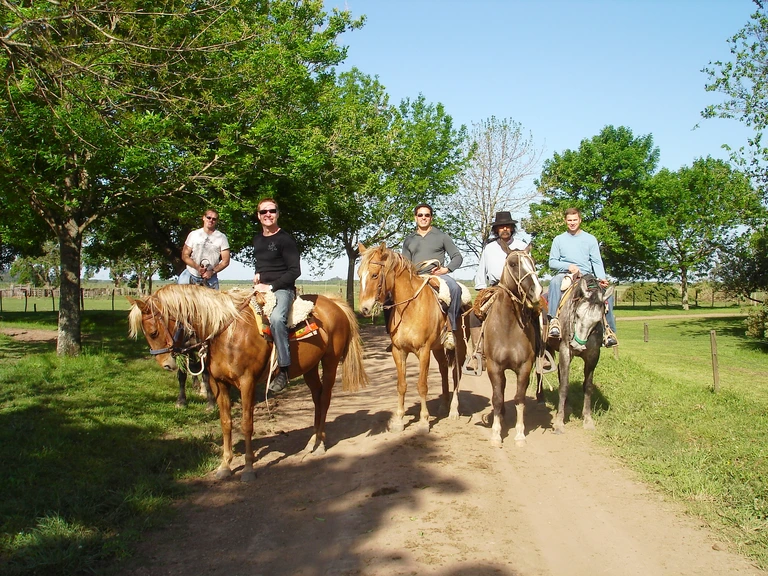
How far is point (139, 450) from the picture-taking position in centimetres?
757

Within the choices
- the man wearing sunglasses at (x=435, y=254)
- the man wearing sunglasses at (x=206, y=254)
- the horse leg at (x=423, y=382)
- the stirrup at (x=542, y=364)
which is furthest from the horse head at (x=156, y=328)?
the stirrup at (x=542, y=364)

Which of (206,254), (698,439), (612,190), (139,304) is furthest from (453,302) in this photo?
(612,190)

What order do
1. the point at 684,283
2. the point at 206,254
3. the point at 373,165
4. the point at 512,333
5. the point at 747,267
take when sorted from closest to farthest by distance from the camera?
1. the point at 512,333
2. the point at 206,254
3. the point at 373,165
4. the point at 747,267
5. the point at 684,283

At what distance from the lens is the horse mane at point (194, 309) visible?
6547 millimetres

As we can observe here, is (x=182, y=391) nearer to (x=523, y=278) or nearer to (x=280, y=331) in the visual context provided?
(x=280, y=331)

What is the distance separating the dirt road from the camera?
4.61 m

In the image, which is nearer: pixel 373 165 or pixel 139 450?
pixel 139 450

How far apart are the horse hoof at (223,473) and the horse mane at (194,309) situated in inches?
62.0

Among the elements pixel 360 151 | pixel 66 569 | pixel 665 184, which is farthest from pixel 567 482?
pixel 665 184

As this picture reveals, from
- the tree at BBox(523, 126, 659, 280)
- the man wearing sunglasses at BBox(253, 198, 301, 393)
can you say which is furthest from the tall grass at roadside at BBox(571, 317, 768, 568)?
the tree at BBox(523, 126, 659, 280)

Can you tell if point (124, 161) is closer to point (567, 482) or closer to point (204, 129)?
point (204, 129)

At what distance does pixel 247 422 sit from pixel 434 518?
2.72m

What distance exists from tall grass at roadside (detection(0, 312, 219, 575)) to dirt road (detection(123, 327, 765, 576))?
15.6 inches

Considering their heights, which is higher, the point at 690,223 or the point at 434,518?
the point at 690,223
